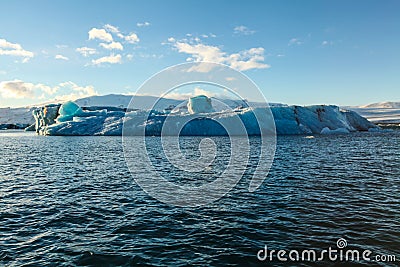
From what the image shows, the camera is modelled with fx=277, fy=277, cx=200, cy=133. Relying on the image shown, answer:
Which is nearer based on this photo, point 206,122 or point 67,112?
point 206,122

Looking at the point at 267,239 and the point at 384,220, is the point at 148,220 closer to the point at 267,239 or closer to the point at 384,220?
the point at 267,239

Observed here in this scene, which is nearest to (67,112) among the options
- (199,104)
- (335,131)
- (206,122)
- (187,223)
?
(199,104)

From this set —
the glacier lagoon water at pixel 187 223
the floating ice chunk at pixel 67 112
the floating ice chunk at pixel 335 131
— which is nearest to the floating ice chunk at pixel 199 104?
the floating ice chunk at pixel 67 112

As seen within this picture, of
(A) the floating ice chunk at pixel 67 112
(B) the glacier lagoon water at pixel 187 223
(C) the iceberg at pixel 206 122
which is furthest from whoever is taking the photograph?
(A) the floating ice chunk at pixel 67 112

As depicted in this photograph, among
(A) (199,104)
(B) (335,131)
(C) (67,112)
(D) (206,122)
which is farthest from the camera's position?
(A) (199,104)

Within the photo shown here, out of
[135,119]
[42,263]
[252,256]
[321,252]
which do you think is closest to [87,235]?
[42,263]

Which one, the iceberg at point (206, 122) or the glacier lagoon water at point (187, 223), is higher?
the iceberg at point (206, 122)

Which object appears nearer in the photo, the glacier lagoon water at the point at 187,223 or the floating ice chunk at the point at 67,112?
the glacier lagoon water at the point at 187,223

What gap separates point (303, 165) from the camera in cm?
2567

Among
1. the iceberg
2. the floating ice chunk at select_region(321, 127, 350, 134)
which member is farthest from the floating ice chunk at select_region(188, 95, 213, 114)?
the floating ice chunk at select_region(321, 127, 350, 134)

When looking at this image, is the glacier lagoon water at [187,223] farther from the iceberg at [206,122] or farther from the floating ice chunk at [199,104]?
the floating ice chunk at [199,104]

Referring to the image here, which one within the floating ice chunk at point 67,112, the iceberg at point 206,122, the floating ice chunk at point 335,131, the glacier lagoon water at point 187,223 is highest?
the floating ice chunk at point 67,112

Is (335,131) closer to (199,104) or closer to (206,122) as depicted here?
(206,122)

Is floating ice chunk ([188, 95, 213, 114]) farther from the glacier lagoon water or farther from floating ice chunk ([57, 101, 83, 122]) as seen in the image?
the glacier lagoon water
